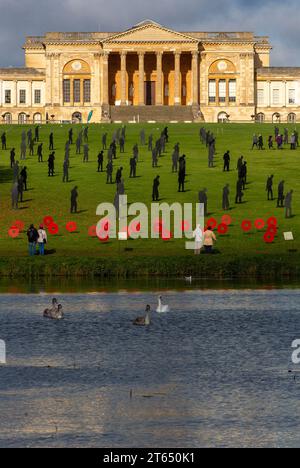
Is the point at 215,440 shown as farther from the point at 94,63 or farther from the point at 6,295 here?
the point at 94,63

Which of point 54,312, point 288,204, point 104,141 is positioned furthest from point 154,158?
point 54,312

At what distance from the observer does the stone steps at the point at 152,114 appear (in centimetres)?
17850

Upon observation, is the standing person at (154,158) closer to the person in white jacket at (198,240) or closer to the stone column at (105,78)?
the person in white jacket at (198,240)

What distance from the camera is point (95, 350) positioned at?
3688 centimetres

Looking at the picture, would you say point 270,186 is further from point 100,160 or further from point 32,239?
point 32,239

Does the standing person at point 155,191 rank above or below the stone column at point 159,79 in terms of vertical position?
below

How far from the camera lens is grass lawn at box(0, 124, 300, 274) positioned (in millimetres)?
67812

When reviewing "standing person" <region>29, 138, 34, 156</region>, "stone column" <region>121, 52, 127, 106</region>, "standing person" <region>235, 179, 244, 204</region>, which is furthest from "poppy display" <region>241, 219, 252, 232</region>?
"stone column" <region>121, 52, 127, 106</region>

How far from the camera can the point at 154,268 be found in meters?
60.8

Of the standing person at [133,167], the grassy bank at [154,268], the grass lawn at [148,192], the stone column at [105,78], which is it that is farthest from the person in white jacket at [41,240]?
the stone column at [105,78]

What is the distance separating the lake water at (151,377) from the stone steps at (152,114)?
130 metres

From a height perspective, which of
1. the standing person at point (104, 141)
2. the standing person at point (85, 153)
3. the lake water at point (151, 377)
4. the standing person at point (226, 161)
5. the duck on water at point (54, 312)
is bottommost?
the lake water at point (151, 377)

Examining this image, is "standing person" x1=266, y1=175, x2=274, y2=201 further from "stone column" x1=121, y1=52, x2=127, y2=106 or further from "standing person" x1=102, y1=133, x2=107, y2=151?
"stone column" x1=121, y1=52, x2=127, y2=106
